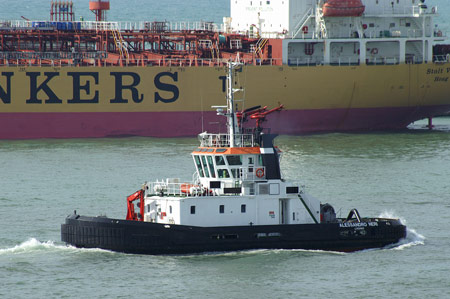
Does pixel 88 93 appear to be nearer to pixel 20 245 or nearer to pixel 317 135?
pixel 317 135

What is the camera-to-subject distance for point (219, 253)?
25953 mm

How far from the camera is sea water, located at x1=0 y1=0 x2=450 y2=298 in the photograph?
23672mm

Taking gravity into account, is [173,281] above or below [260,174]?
below

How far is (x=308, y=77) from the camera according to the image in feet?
179

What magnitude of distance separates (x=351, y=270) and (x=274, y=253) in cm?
227

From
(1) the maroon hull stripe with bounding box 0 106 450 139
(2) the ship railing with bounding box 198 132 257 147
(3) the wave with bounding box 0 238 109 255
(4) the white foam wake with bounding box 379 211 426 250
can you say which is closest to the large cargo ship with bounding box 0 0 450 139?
(1) the maroon hull stripe with bounding box 0 106 450 139

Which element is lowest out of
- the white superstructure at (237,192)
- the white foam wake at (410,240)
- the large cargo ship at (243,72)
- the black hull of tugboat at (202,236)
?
the white foam wake at (410,240)

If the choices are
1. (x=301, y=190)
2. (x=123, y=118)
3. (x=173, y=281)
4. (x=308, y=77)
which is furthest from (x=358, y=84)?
(x=173, y=281)

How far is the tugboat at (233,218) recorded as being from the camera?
25812 millimetres

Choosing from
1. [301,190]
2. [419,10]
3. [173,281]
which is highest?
[419,10]

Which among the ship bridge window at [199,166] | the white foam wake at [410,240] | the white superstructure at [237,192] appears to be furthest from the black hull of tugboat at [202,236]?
the ship bridge window at [199,166]

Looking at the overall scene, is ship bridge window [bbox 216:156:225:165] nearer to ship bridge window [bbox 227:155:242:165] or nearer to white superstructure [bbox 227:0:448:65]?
ship bridge window [bbox 227:155:242:165]

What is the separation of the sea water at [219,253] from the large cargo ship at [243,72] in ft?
7.31

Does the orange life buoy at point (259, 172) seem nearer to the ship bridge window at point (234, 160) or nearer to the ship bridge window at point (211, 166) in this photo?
the ship bridge window at point (234, 160)
